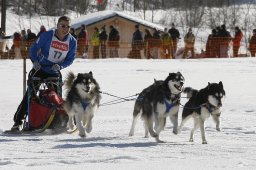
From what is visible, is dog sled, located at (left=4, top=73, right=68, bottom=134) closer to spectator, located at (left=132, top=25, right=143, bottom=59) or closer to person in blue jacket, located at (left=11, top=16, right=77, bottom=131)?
person in blue jacket, located at (left=11, top=16, right=77, bottom=131)

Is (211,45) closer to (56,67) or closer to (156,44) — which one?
(156,44)

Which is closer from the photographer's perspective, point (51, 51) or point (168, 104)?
point (168, 104)

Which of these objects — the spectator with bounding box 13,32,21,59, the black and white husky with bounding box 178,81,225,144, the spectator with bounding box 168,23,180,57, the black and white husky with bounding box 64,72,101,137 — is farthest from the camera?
the spectator with bounding box 13,32,21,59

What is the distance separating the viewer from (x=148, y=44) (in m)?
18.1

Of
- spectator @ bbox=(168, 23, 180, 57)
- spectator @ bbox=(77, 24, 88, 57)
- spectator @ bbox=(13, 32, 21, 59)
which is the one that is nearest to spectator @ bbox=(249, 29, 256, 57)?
spectator @ bbox=(168, 23, 180, 57)

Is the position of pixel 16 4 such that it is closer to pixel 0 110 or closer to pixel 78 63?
pixel 78 63

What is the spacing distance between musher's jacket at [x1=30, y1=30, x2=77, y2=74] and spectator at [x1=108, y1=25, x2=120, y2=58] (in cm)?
1130

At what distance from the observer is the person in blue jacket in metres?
6.27

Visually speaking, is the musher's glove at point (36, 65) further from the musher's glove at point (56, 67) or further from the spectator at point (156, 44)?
the spectator at point (156, 44)

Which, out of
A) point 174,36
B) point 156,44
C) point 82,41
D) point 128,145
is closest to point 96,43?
point 82,41

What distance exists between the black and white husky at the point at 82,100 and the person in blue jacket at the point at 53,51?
0.96 feet

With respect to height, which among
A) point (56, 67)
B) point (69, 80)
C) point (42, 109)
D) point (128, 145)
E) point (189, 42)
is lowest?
point (128, 145)

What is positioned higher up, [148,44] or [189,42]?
[189,42]

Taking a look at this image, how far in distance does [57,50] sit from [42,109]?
66 centimetres
